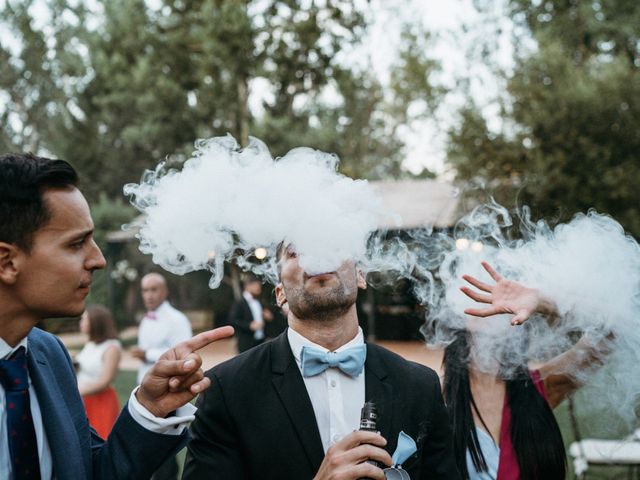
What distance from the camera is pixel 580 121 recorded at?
1475 cm

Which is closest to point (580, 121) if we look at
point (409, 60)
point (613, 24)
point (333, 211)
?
point (613, 24)

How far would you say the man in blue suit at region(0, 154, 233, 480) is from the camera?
2045mm

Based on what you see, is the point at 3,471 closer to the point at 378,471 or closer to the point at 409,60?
the point at 378,471

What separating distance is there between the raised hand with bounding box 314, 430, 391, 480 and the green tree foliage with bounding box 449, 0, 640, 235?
13.0m

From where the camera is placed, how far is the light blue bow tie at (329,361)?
8.52ft

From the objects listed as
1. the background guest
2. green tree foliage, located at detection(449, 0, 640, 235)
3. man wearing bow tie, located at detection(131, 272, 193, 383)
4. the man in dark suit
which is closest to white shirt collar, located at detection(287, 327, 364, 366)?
the background guest

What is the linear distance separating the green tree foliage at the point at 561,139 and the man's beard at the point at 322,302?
40.6 ft

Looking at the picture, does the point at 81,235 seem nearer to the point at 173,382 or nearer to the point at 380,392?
the point at 173,382

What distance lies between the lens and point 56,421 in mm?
2139

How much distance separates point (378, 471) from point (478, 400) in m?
1.57

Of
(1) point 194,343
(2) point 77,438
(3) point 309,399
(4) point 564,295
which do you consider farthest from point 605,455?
(2) point 77,438

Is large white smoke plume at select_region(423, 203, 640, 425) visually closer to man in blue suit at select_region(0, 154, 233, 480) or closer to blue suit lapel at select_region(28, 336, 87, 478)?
man in blue suit at select_region(0, 154, 233, 480)

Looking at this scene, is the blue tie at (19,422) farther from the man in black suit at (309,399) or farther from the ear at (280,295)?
the ear at (280,295)

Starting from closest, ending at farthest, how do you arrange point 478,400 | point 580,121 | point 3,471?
point 3,471 → point 478,400 → point 580,121
